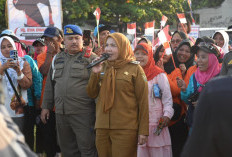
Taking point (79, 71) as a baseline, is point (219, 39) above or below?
above

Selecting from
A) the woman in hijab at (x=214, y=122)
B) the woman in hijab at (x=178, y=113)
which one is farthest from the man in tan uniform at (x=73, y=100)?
the woman in hijab at (x=214, y=122)

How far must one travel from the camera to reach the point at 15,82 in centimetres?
473

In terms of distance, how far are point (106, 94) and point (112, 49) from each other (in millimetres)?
529

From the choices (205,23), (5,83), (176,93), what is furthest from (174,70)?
(205,23)

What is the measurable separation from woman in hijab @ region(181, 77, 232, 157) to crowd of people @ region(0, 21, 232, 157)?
1949mm

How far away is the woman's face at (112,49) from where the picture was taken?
3969 mm

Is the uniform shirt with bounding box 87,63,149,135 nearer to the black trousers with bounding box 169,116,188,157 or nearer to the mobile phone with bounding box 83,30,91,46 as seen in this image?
the black trousers with bounding box 169,116,188,157

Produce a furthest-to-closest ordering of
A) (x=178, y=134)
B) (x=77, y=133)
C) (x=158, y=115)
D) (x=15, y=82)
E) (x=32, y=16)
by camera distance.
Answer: (x=32, y=16)
(x=178, y=134)
(x=15, y=82)
(x=77, y=133)
(x=158, y=115)

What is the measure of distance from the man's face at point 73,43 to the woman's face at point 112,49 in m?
0.66

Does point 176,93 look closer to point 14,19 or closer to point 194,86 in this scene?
point 194,86

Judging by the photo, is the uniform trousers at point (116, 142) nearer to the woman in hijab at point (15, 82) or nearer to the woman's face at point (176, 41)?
the woman in hijab at point (15, 82)

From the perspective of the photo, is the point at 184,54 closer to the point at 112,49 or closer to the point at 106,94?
the point at 112,49

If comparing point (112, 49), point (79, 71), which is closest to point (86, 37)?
point (79, 71)

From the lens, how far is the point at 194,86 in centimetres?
437
